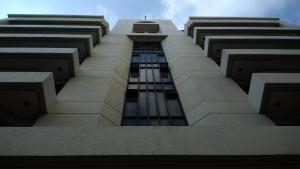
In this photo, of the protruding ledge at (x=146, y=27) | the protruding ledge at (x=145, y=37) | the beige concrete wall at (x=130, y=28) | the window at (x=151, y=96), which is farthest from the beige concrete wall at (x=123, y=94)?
the protruding ledge at (x=146, y=27)

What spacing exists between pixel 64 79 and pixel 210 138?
6547mm

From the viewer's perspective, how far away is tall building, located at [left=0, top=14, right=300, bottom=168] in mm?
4605

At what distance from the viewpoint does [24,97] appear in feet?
22.5

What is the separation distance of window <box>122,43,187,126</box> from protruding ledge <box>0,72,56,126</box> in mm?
2430

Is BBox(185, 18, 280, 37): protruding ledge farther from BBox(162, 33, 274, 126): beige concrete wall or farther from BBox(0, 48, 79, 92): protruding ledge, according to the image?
BBox(0, 48, 79, 92): protruding ledge

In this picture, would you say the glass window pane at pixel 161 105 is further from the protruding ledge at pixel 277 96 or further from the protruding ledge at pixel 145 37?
the protruding ledge at pixel 145 37

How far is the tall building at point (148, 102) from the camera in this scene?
4605mm

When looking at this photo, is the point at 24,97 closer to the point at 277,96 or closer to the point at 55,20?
the point at 277,96

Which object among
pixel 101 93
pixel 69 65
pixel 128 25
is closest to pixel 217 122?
pixel 101 93

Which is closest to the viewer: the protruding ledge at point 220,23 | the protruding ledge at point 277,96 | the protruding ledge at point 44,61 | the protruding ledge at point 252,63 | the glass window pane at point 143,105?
the protruding ledge at point 277,96

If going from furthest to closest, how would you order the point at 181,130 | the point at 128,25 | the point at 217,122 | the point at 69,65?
the point at 128,25
the point at 69,65
the point at 217,122
the point at 181,130

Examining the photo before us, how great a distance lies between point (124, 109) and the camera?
8797 millimetres

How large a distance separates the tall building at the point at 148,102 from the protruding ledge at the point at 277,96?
29 millimetres
